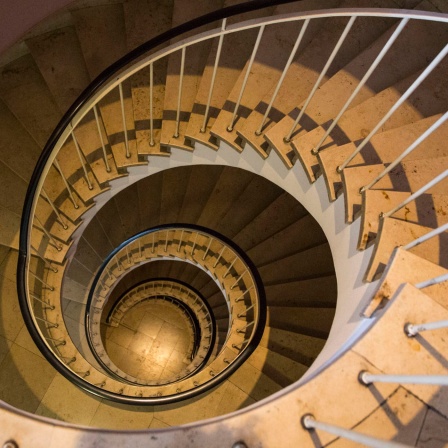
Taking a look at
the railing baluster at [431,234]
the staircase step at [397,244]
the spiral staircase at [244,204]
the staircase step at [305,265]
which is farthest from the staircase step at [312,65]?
the staircase step at [305,265]

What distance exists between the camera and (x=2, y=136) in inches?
178

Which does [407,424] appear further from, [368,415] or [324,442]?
[324,442]

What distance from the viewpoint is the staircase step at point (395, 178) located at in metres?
3.28

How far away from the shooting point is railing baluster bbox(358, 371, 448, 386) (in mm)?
1677

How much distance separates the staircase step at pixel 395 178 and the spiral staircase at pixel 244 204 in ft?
0.06

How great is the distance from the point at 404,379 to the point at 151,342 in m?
8.43

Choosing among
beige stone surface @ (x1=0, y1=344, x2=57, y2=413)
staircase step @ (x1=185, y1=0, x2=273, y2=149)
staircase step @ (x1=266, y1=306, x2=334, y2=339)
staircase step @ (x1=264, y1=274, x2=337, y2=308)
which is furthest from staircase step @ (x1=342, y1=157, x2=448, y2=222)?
beige stone surface @ (x1=0, y1=344, x2=57, y2=413)

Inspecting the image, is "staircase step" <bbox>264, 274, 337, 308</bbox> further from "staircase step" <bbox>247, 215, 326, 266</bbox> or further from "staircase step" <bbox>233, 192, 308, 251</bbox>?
"staircase step" <bbox>233, 192, 308, 251</bbox>

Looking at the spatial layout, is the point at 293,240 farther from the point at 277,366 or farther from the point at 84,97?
the point at 84,97

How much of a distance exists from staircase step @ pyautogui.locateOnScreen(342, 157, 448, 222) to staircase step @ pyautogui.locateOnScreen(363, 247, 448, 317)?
2.62 feet

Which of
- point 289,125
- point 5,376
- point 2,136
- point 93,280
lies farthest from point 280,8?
point 5,376

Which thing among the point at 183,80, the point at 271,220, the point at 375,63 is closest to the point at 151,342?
the point at 271,220

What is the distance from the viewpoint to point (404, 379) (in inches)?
77.7

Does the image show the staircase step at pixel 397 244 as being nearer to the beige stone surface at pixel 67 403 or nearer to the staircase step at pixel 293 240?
the staircase step at pixel 293 240
